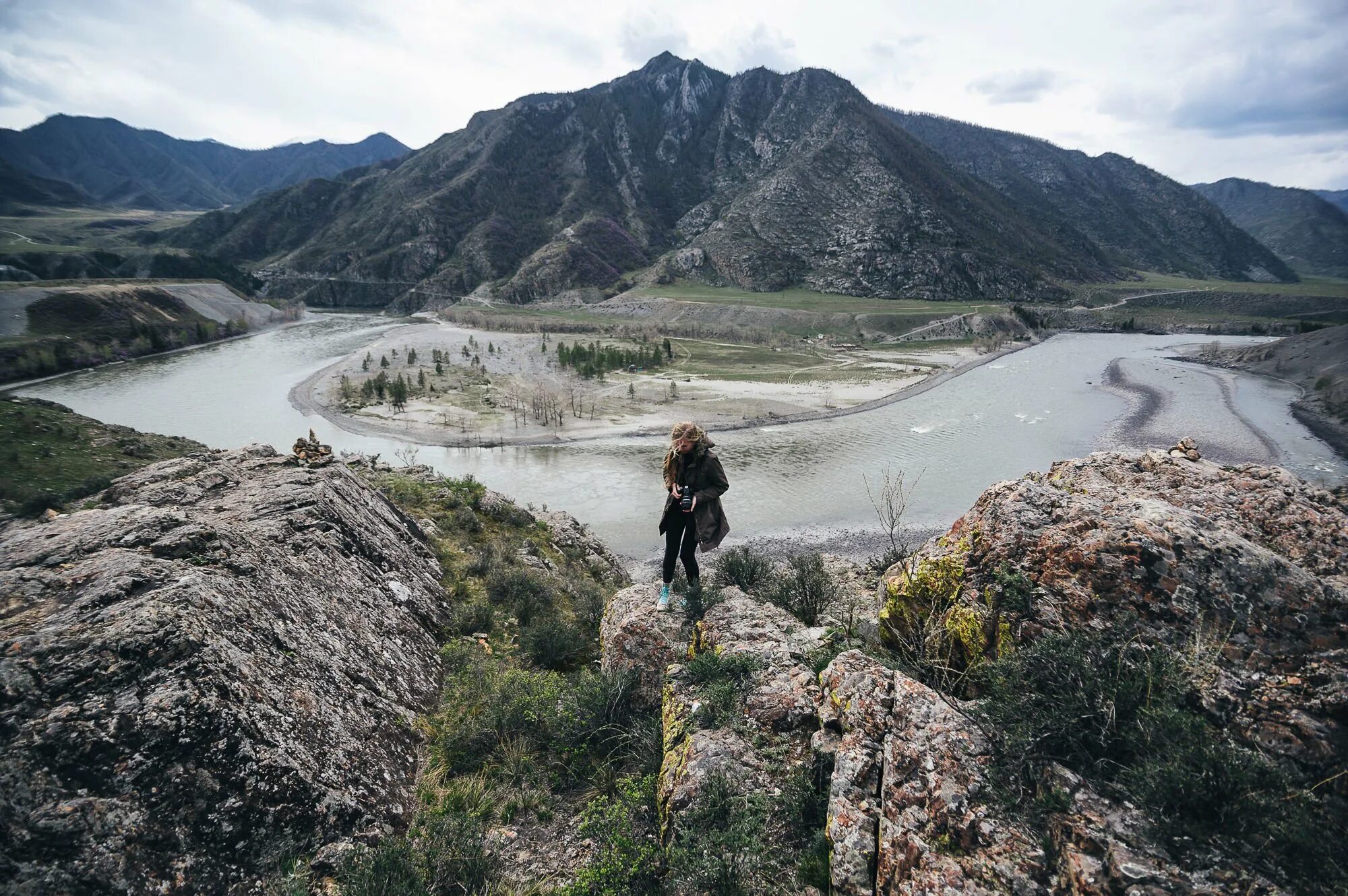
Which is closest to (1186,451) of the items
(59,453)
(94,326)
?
(59,453)

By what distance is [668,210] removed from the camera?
13138 centimetres

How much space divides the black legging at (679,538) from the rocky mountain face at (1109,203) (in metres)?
155

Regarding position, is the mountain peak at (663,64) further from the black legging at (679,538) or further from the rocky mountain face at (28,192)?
the black legging at (679,538)

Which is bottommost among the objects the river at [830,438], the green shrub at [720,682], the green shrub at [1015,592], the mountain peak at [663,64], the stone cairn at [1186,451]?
the river at [830,438]

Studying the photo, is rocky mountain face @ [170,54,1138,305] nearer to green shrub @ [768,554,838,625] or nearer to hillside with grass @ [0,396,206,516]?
hillside with grass @ [0,396,206,516]

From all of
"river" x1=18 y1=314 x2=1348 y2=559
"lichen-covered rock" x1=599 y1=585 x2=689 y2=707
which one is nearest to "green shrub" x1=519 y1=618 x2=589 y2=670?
"lichen-covered rock" x1=599 y1=585 x2=689 y2=707

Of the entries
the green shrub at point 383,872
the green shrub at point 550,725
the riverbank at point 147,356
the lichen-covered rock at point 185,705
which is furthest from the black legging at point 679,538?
the riverbank at point 147,356

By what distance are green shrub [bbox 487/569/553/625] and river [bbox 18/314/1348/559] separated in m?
8.03

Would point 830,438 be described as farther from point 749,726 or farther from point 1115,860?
point 1115,860

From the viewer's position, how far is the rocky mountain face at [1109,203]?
139 meters

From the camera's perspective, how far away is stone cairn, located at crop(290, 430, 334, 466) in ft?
25.3

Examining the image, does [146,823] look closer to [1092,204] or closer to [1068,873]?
[1068,873]

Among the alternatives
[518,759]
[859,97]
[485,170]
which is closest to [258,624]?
[518,759]

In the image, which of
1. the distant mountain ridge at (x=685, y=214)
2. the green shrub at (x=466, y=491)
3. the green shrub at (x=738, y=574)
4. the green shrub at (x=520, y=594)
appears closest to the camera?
the green shrub at (x=738, y=574)
